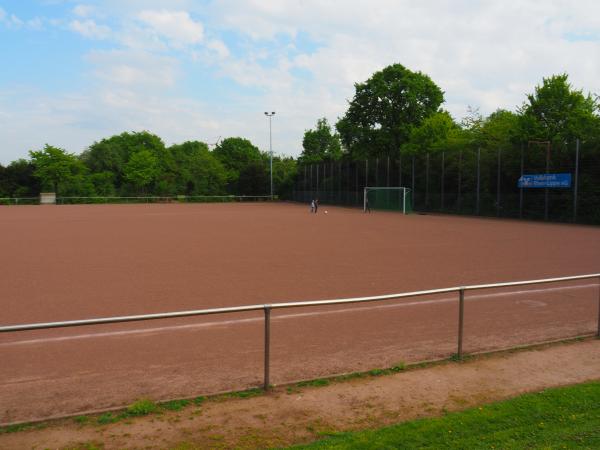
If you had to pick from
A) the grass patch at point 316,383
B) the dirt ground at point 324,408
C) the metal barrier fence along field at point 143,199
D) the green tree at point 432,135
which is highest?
the green tree at point 432,135

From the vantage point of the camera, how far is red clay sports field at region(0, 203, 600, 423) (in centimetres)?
582

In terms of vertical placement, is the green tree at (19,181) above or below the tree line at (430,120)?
below

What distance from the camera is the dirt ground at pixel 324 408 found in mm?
4184

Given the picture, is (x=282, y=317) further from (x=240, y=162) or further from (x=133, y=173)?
(x=240, y=162)

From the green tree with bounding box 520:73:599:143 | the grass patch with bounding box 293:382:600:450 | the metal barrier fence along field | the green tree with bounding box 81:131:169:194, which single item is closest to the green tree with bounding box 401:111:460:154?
the green tree with bounding box 520:73:599:143

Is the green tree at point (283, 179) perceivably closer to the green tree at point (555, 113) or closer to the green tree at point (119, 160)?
the green tree at point (119, 160)

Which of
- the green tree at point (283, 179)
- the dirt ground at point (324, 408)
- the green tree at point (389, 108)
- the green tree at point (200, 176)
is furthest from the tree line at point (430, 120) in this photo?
the dirt ground at point (324, 408)

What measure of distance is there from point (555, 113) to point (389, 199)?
1651cm

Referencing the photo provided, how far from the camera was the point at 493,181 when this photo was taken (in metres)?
40.0

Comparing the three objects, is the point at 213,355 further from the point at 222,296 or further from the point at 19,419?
the point at 222,296

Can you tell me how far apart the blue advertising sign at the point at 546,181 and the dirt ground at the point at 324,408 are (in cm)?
3087

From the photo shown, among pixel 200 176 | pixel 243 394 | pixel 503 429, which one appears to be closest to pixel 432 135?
pixel 200 176

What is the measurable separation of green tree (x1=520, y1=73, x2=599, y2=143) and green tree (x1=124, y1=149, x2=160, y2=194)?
59.3 m

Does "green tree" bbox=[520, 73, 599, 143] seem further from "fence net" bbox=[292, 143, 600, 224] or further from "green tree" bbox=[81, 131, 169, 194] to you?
"green tree" bbox=[81, 131, 169, 194]
